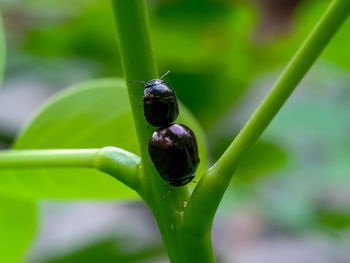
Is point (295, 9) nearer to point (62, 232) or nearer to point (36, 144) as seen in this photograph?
point (62, 232)

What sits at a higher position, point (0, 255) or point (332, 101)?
point (332, 101)

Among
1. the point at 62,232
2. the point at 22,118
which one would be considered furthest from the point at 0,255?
the point at 22,118

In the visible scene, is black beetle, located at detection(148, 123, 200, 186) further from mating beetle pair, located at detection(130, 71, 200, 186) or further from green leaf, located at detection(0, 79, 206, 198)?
green leaf, located at detection(0, 79, 206, 198)

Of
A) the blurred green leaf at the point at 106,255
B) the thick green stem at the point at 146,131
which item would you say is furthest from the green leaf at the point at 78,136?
the blurred green leaf at the point at 106,255

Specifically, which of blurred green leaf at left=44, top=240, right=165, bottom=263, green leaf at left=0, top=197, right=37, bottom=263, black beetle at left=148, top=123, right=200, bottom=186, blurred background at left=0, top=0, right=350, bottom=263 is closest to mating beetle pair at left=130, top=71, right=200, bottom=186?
black beetle at left=148, top=123, right=200, bottom=186

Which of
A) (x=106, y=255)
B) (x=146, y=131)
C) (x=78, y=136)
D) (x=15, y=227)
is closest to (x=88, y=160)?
(x=146, y=131)
